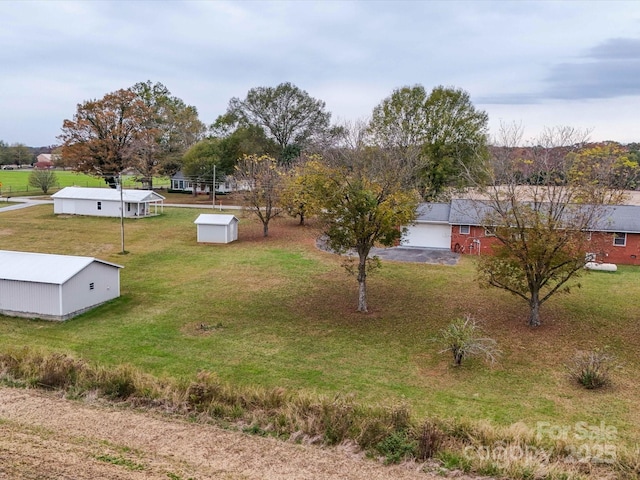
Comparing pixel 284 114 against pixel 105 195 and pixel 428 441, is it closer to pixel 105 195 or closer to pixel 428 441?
pixel 105 195

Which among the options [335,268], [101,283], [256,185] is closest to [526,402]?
[335,268]

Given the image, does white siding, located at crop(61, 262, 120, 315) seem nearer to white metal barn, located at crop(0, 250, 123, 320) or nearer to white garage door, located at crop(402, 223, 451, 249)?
white metal barn, located at crop(0, 250, 123, 320)

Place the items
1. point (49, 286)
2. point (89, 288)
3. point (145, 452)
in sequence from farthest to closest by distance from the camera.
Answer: point (89, 288)
point (49, 286)
point (145, 452)

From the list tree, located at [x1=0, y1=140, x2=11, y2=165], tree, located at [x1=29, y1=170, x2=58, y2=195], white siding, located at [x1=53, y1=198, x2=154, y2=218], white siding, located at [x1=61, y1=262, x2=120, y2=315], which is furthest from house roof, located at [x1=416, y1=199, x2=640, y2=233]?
tree, located at [x1=0, y1=140, x2=11, y2=165]

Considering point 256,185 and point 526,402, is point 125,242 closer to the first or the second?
point 256,185

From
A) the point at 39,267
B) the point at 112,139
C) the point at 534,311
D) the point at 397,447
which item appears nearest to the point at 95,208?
the point at 112,139
